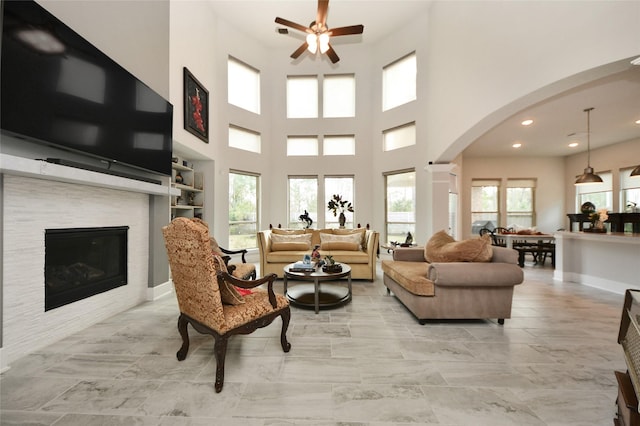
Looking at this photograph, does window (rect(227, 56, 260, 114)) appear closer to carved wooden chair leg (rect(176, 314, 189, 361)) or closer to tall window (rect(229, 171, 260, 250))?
tall window (rect(229, 171, 260, 250))

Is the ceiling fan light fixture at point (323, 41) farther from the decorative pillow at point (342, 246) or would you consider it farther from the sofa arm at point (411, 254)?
the sofa arm at point (411, 254)

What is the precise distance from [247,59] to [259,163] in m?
2.50

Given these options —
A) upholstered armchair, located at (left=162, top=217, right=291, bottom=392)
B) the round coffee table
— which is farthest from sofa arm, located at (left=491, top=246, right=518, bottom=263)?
upholstered armchair, located at (left=162, top=217, right=291, bottom=392)

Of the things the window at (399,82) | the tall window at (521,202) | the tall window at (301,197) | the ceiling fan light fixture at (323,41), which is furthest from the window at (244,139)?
the tall window at (521,202)

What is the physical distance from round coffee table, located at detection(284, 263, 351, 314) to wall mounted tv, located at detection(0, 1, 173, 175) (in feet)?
7.74

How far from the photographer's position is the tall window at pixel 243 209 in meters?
5.85

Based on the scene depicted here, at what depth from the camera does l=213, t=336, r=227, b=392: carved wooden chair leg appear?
1.63 meters

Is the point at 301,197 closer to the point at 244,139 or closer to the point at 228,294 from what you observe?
the point at 244,139

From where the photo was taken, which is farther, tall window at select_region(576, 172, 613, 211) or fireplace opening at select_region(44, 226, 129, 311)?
tall window at select_region(576, 172, 613, 211)

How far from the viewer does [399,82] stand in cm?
600

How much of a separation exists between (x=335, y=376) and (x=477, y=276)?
5.77 ft

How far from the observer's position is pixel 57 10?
246cm

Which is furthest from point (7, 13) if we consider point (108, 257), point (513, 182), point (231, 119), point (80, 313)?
point (513, 182)

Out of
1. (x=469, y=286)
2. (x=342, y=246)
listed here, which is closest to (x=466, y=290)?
(x=469, y=286)
